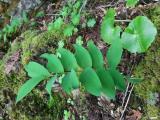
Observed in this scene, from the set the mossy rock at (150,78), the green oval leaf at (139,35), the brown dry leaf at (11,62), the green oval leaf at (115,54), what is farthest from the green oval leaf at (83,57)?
the brown dry leaf at (11,62)

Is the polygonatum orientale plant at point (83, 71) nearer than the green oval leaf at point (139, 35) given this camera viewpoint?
Yes

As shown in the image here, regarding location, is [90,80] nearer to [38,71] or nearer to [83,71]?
[83,71]

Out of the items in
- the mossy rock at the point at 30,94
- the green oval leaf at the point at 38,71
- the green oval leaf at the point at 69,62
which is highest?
the green oval leaf at the point at 69,62

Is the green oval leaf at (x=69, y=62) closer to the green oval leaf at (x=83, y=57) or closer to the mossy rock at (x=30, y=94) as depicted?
the green oval leaf at (x=83, y=57)

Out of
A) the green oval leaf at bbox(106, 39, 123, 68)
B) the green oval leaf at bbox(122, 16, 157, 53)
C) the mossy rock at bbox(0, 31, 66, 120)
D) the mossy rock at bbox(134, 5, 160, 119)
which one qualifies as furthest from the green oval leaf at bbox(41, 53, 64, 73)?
the mossy rock at bbox(0, 31, 66, 120)

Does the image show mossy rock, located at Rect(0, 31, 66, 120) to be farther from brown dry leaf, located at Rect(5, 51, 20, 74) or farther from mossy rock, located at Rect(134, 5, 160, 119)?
mossy rock, located at Rect(134, 5, 160, 119)

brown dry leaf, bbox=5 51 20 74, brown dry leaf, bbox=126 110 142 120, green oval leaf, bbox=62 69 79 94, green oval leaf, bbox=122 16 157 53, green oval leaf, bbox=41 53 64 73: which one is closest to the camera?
green oval leaf, bbox=62 69 79 94

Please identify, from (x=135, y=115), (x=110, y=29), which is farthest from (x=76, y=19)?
(x=135, y=115)
